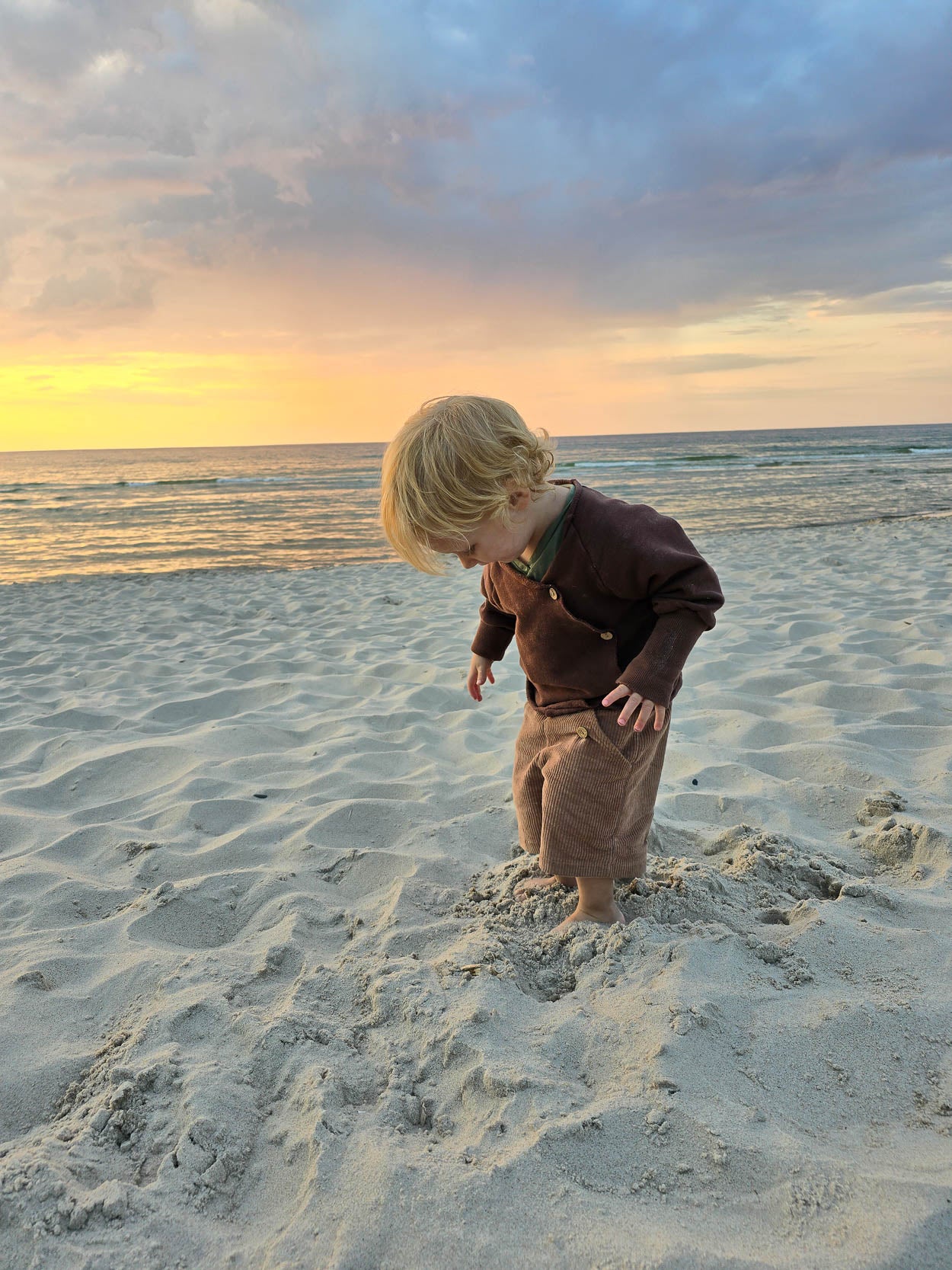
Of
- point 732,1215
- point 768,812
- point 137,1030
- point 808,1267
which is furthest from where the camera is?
point 768,812

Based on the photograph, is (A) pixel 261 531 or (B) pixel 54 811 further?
(A) pixel 261 531

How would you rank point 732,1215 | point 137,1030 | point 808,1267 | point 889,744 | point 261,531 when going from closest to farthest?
point 808,1267, point 732,1215, point 137,1030, point 889,744, point 261,531

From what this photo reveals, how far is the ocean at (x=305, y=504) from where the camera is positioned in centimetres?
1183

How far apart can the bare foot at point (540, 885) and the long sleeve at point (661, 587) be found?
0.66 meters

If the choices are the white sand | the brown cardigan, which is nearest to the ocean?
the white sand

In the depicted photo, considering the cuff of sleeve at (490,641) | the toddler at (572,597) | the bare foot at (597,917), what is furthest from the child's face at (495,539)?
the bare foot at (597,917)

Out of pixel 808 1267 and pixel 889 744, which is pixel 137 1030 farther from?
pixel 889 744

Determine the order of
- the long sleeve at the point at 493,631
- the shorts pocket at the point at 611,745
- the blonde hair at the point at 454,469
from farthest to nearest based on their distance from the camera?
the long sleeve at the point at 493,631
the shorts pocket at the point at 611,745
the blonde hair at the point at 454,469

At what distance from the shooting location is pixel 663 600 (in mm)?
1885

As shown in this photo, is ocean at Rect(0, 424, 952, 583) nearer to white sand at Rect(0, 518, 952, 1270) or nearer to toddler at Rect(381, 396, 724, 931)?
white sand at Rect(0, 518, 952, 1270)

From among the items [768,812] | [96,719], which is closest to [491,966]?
[768,812]

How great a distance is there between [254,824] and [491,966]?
1.16 m

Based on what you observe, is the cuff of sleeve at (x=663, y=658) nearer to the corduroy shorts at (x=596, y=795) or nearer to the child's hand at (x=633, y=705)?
the child's hand at (x=633, y=705)

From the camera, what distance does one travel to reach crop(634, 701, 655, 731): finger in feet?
6.06
